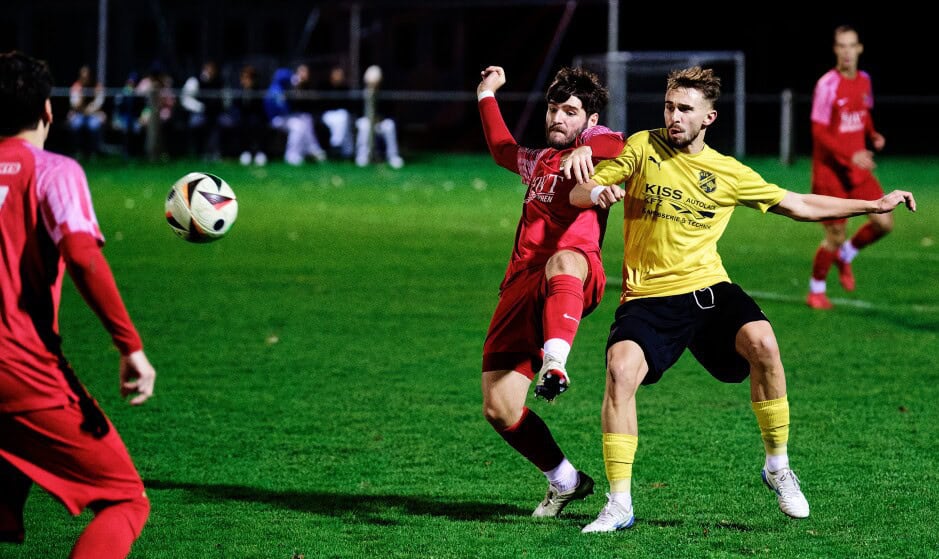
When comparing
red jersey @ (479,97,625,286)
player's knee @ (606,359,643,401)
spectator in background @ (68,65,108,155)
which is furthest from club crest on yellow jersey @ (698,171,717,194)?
spectator in background @ (68,65,108,155)

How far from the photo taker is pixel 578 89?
611 centimetres

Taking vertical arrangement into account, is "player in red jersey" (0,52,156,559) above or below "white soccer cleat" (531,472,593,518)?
above

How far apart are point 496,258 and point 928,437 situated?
316 inches

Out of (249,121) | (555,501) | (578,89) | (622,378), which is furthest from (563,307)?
(249,121)

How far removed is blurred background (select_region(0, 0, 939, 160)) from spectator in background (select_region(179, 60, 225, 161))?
47cm

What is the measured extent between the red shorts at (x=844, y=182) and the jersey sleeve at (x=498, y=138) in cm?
610

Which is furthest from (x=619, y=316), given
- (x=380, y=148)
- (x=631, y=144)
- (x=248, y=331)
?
(x=380, y=148)

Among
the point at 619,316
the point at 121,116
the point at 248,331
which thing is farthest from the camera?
the point at 121,116

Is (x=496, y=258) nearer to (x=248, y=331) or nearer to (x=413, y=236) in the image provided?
(x=413, y=236)

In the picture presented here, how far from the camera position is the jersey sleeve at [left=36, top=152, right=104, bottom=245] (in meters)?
4.00

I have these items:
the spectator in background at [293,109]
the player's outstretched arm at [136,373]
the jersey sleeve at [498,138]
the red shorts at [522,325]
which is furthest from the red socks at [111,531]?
the spectator in background at [293,109]

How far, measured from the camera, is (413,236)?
55.5 ft

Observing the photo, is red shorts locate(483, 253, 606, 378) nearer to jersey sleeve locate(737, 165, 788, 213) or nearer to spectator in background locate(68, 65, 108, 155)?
jersey sleeve locate(737, 165, 788, 213)

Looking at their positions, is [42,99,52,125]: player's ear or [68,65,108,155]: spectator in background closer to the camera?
[42,99,52,125]: player's ear
